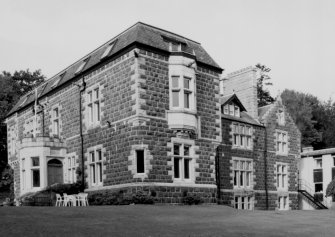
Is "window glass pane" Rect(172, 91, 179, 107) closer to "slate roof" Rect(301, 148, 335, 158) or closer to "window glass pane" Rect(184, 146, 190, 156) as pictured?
"window glass pane" Rect(184, 146, 190, 156)

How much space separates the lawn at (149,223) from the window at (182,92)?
719cm

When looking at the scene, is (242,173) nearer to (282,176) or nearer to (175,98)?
(282,176)

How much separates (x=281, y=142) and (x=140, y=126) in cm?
1998

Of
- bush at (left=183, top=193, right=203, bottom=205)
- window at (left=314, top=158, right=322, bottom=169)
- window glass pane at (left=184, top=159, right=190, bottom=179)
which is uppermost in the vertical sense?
window glass pane at (left=184, top=159, right=190, bottom=179)

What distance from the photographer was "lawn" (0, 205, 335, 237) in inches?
547

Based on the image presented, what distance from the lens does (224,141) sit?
3625 cm

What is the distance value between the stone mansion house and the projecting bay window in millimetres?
64

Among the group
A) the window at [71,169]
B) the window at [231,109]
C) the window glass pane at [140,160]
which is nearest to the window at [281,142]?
Result: the window at [231,109]

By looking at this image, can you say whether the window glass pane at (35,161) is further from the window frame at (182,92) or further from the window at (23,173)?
the window frame at (182,92)

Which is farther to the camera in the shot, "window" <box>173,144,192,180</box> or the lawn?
"window" <box>173,144,192,180</box>

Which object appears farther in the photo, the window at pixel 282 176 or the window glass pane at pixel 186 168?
the window at pixel 282 176

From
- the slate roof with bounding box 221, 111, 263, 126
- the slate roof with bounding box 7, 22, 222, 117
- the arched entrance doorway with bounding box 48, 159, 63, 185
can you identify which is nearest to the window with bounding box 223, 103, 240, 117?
the slate roof with bounding box 221, 111, 263, 126

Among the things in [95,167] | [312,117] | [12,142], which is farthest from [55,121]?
[312,117]

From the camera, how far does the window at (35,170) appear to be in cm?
3106
